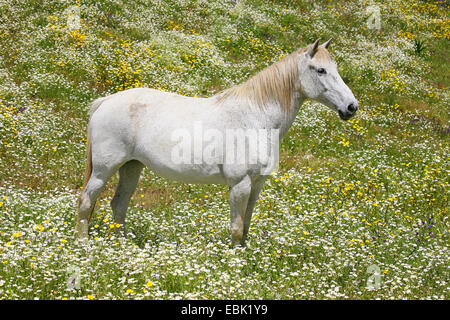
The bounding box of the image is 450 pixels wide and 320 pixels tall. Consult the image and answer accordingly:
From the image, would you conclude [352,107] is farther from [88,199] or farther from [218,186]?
[218,186]

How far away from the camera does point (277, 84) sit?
5613 millimetres

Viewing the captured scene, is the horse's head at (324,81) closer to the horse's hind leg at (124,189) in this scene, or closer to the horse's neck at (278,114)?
the horse's neck at (278,114)

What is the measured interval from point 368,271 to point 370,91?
1143 centimetres

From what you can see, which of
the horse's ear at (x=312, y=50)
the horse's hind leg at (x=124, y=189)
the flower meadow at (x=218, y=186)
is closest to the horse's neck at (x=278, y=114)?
the horse's ear at (x=312, y=50)

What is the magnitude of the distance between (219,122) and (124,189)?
207 centimetres

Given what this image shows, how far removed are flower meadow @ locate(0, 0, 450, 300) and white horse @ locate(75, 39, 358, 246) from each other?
83 centimetres

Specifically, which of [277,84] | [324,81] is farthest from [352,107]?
[277,84]

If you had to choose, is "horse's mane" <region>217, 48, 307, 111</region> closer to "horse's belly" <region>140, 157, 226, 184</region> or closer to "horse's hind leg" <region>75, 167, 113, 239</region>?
"horse's belly" <region>140, 157, 226, 184</region>

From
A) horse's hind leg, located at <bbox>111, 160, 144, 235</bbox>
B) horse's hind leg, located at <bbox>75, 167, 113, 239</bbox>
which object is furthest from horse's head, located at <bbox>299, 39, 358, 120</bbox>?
horse's hind leg, located at <bbox>75, 167, 113, 239</bbox>

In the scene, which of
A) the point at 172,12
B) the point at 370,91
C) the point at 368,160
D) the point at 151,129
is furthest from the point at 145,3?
the point at 151,129

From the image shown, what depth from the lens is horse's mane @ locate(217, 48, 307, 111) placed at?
18.2 ft

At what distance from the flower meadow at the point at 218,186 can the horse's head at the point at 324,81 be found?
6.70 feet

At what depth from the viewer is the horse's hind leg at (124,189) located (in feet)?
21.5

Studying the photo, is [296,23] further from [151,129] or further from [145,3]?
[151,129]
